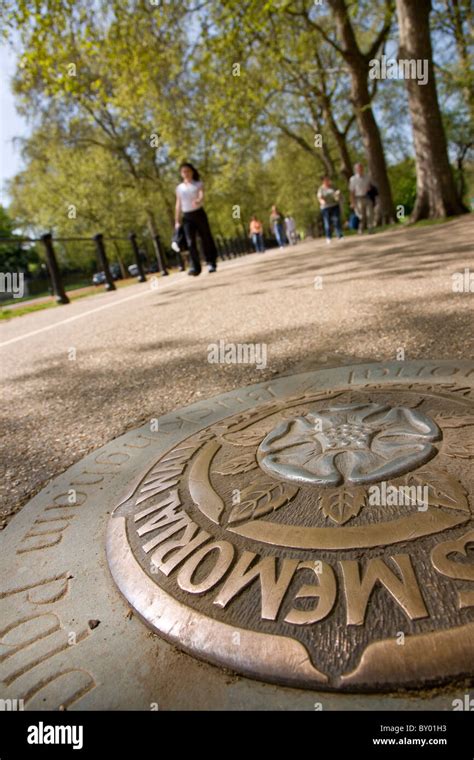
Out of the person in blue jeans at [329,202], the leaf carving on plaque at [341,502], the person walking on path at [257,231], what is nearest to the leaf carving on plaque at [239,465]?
the leaf carving on plaque at [341,502]

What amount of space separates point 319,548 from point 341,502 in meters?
0.18

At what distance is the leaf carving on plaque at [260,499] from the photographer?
4.54 ft

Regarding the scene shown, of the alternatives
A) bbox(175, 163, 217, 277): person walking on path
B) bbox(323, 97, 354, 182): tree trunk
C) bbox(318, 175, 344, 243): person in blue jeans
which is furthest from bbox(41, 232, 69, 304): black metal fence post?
bbox(323, 97, 354, 182): tree trunk

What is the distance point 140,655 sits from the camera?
107cm

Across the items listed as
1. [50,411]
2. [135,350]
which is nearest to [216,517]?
[50,411]

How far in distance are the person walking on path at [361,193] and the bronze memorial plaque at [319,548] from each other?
13.2m

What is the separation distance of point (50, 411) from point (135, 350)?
138 centimetres

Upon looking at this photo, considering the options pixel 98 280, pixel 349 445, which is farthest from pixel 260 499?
pixel 98 280

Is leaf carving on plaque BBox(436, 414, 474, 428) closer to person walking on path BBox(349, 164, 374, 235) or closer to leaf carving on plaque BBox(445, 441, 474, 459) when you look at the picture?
leaf carving on plaque BBox(445, 441, 474, 459)

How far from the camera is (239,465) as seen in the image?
1676 mm

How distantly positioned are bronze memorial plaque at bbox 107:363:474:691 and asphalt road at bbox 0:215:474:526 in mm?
786

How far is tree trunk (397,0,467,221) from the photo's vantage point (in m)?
10.2
